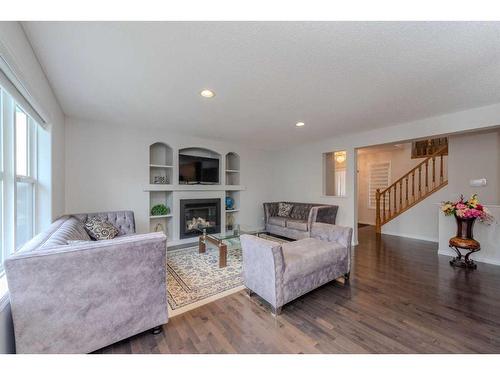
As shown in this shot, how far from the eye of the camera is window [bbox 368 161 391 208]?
6234 mm

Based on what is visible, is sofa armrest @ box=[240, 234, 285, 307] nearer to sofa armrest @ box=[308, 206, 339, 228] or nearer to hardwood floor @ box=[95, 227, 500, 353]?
hardwood floor @ box=[95, 227, 500, 353]

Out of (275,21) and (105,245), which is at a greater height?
(275,21)

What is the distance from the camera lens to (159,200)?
452cm

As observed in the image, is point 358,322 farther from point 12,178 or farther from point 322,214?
point 12,178

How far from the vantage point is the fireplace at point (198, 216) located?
4453mm

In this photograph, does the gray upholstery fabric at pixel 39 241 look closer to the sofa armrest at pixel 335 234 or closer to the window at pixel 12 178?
the window at pixel 12 178

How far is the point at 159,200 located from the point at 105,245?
128 inches

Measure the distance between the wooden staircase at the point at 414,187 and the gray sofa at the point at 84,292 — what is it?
5665 mm

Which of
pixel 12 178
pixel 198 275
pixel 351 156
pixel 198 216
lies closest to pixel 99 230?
pixel 12 178

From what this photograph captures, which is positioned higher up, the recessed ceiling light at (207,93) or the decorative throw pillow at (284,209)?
the recessed ceiling light at (207,93)

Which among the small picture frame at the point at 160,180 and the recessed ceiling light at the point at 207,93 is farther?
the small picture frame at the point at 160,180

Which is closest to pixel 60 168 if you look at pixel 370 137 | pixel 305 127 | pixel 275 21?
pixel 275 21

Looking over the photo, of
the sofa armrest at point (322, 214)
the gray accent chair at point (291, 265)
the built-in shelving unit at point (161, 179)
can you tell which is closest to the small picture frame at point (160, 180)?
the built-in shelving unit at point (161, 179)
